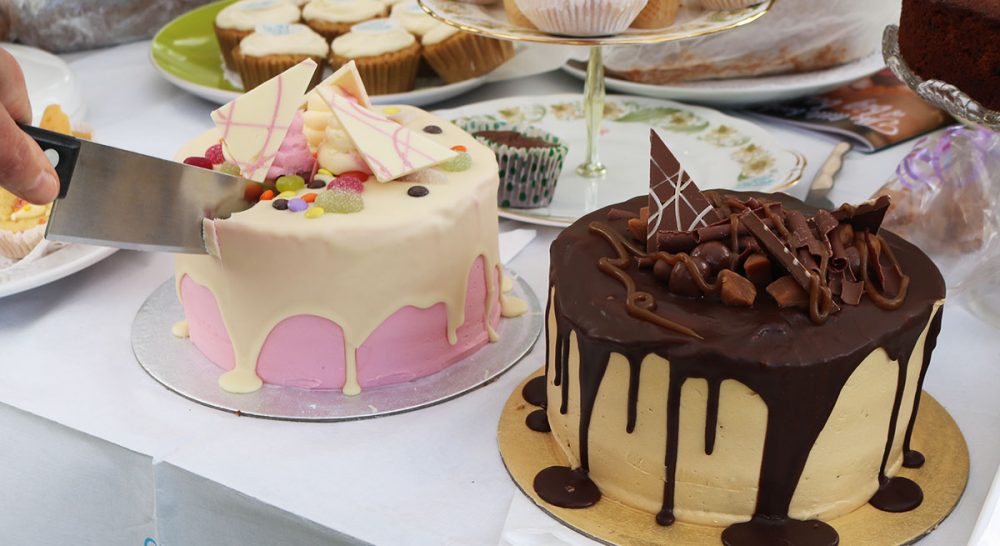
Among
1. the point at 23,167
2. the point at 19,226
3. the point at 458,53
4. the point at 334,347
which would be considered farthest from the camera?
the point at 458,53

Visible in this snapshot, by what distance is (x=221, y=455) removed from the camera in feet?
3.80

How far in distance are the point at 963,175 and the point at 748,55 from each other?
0.66m

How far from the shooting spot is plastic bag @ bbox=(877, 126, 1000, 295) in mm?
1443

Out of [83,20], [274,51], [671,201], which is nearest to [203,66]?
[274,51]

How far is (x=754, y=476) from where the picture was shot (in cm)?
101

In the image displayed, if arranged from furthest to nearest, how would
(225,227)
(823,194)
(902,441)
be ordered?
1. (823,194)
2. (225,227)
3. (902,441)

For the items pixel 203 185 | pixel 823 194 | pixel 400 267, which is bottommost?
pixel 823 194

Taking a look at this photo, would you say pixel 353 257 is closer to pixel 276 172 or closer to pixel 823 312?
pixel 276 172

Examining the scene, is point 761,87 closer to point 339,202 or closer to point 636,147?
point 636,147

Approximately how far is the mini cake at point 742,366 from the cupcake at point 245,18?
1319mm

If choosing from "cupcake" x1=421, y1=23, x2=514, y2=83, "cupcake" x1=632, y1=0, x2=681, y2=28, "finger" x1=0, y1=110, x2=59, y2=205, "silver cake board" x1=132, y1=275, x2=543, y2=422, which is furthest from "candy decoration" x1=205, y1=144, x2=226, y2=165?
"cupcake" x1=421, y1=23, x2=514, y2=83

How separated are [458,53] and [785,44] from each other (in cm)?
64

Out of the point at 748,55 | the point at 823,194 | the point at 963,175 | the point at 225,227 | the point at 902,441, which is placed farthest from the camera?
the point at 748,55

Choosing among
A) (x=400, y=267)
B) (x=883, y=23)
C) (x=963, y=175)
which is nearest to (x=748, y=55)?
(x=883, y=23)
